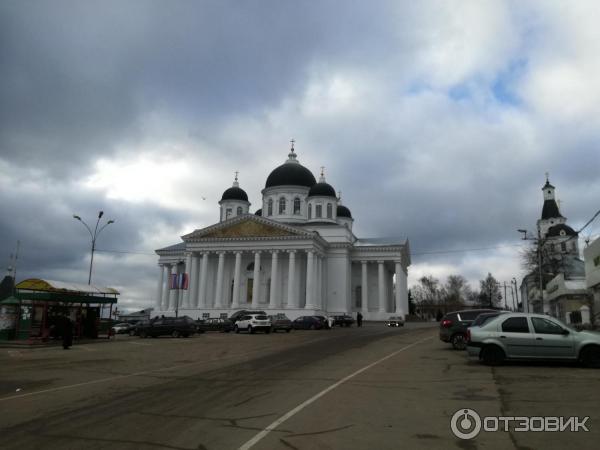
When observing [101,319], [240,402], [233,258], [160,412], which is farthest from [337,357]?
[233,258]

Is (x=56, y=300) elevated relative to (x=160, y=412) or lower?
elevated

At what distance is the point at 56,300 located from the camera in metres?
27.0

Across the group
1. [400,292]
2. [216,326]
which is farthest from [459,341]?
[400,292]

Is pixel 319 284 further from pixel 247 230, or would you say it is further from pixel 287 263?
pixel 247 230

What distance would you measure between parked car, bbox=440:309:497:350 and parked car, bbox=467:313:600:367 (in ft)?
17.0

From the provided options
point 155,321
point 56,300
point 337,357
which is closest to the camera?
point 337,357

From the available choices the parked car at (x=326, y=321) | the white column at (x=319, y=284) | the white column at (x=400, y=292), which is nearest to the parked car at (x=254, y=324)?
the parked car at (x=326, y=321)

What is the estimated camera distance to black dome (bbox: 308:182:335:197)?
2830 inches

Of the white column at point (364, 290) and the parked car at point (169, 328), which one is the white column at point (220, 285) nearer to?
the white column at point (364, 290)

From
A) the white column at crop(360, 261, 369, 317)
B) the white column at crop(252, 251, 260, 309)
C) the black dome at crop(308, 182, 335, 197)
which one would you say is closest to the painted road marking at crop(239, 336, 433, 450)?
the white column at crop(252, 251, 260, 309)

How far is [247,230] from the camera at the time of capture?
6356 cm

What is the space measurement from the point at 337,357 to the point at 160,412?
1004 cm

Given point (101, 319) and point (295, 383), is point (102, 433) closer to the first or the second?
point (295, 383)

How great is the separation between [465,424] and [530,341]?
25.0ft
